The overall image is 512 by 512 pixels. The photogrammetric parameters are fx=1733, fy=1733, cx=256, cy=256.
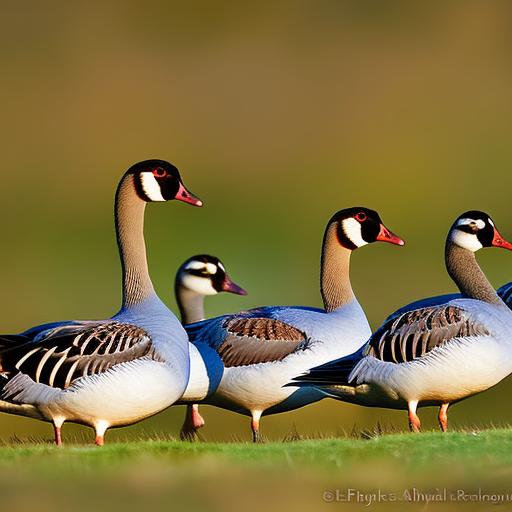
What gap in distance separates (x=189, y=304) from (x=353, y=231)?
8.86 feet

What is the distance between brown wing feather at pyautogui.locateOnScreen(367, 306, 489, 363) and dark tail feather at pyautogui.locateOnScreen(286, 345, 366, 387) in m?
0.23

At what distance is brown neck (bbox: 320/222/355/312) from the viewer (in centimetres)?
1770

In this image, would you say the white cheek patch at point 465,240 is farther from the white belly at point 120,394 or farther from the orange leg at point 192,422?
the white belly at point 120,394

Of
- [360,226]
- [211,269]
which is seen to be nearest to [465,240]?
[360,226]

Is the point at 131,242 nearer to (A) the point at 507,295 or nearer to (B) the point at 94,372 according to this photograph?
(B) the point at 94,372

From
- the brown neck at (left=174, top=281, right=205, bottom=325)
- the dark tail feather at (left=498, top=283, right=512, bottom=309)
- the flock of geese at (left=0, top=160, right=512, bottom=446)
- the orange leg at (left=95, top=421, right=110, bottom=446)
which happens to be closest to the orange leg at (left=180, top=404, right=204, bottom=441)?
the flock of geese at (left=0, top=160, right=512, bottom=446)

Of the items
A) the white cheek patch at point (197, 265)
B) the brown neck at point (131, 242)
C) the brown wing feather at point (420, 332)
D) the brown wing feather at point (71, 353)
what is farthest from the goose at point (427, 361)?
the white cheek patch at point (197, 265)

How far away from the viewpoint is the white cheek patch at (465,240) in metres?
17.2

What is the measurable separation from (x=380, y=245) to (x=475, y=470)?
90.4 ft

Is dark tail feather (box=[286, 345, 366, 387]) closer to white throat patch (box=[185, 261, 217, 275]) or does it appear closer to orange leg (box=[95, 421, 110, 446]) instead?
orange leg (box=[95, 421, 110, 446])

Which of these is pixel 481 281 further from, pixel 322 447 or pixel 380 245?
pixel 380 245

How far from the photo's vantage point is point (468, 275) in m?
16.9

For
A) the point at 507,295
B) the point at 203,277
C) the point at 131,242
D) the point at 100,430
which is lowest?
the point at 100,430

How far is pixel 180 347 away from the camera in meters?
15.1
